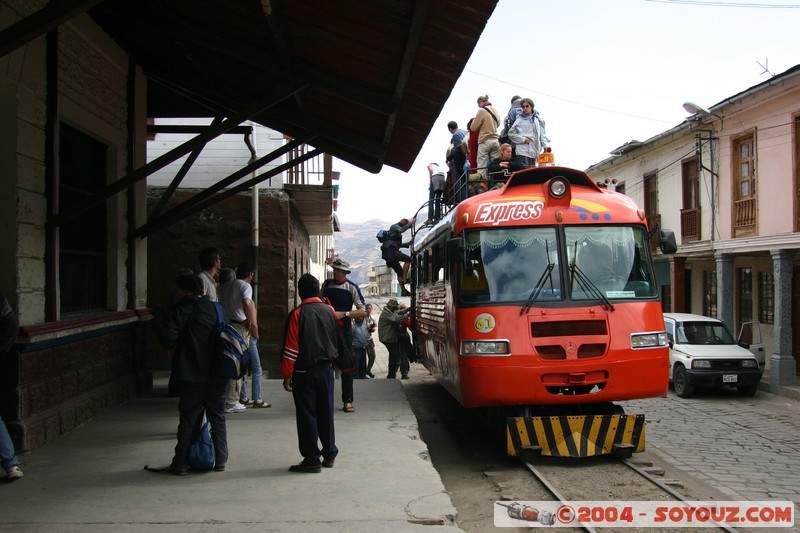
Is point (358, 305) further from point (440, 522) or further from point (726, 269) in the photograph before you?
point (726, 269)

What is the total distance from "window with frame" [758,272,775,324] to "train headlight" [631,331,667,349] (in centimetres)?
1494

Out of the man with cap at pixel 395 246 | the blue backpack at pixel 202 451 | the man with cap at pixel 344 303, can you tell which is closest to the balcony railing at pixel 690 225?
the man with cap at pixel 395 246

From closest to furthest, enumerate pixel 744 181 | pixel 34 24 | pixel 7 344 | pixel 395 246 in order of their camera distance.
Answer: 1. pixel 34 24
2. pixel 7 344
3. pixel 395 246
4. pixel 744 181

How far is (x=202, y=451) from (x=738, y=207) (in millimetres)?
18158

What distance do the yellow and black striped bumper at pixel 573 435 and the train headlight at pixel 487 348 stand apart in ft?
2.47

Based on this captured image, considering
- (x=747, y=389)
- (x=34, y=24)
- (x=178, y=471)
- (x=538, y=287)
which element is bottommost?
(x=747, y=389)

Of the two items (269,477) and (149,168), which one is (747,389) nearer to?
(269,477)

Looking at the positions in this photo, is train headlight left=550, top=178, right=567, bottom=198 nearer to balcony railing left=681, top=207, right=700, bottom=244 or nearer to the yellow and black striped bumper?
the yellow and black striped bumper

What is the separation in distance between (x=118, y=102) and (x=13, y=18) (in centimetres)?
296

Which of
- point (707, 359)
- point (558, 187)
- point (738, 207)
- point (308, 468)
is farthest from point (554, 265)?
point (738, 207)

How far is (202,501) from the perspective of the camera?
502cm

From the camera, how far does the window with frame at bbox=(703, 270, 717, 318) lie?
23.8 m

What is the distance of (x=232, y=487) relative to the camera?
541cm

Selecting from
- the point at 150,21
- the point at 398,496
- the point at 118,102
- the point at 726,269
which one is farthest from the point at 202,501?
the point at 726,269
